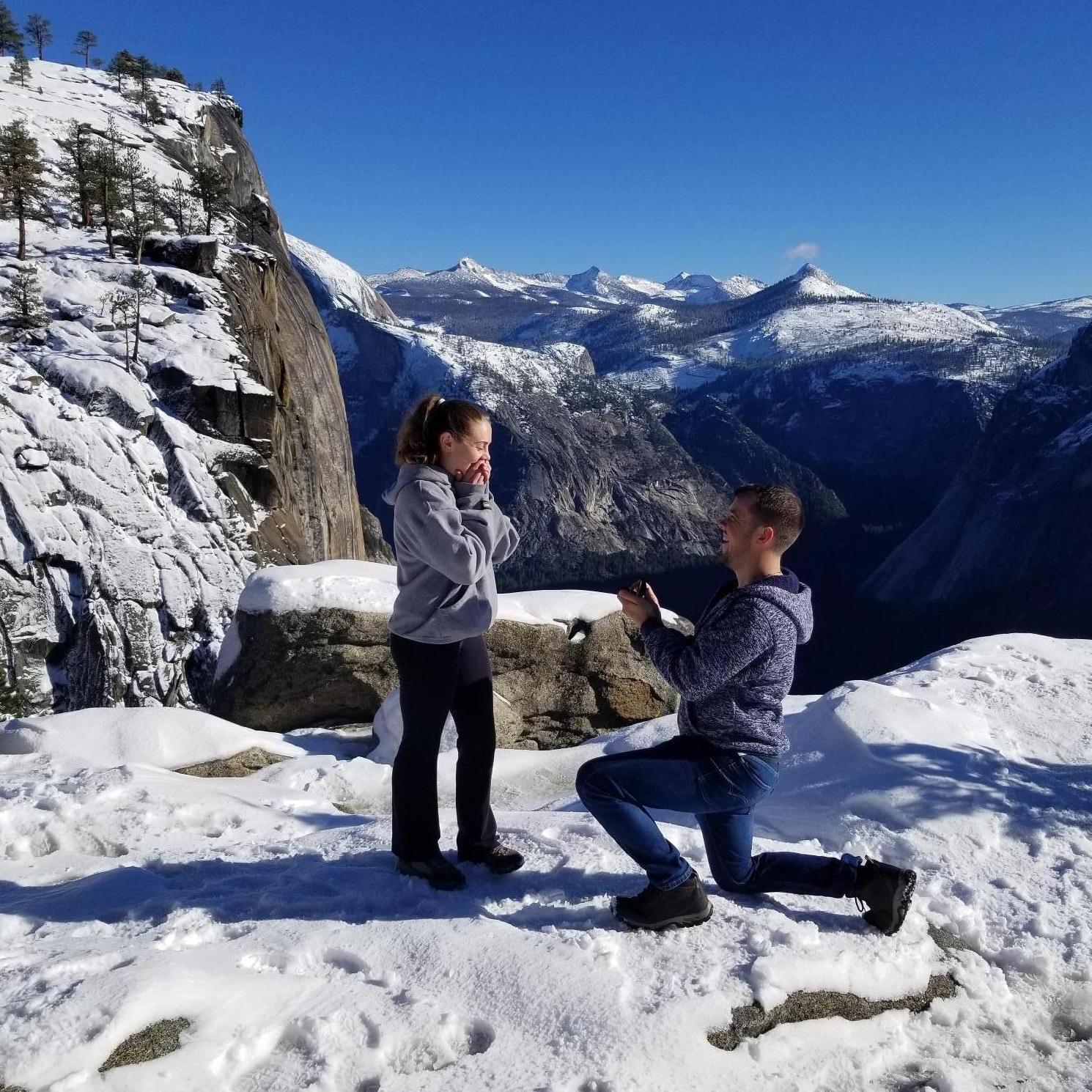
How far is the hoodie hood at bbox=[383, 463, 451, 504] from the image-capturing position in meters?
4.12

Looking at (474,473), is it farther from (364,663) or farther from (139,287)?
(139,287)

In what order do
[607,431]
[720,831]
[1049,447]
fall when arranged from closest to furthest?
[720,831] < [1049,447] < [607,431]

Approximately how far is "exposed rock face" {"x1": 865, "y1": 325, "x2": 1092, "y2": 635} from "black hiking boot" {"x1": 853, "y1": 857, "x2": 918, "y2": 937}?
8579cm

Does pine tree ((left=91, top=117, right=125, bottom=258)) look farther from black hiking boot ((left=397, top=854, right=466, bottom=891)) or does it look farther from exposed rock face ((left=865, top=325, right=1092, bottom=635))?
exposed rock face ((left=865, top=325, right=1092, bottom=635))

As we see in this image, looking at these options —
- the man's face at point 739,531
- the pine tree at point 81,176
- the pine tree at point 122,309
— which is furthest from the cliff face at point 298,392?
the man's face at point 739,531

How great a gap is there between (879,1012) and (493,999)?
5.44ft

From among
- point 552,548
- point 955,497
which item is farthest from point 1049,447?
point 552,548

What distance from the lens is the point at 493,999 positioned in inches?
134

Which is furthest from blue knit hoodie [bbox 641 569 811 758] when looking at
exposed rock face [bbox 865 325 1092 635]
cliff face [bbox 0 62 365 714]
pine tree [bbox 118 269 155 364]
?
exposed rock face [bbox 865 325 1092 635]

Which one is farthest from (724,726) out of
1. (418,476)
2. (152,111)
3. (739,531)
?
(152,111)

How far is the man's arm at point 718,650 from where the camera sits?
367 centimetres

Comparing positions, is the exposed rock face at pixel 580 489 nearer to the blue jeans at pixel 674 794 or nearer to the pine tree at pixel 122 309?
the pine tree at pixel 122 309

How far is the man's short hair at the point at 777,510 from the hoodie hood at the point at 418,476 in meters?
1.48

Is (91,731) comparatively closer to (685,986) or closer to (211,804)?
(211,804)
